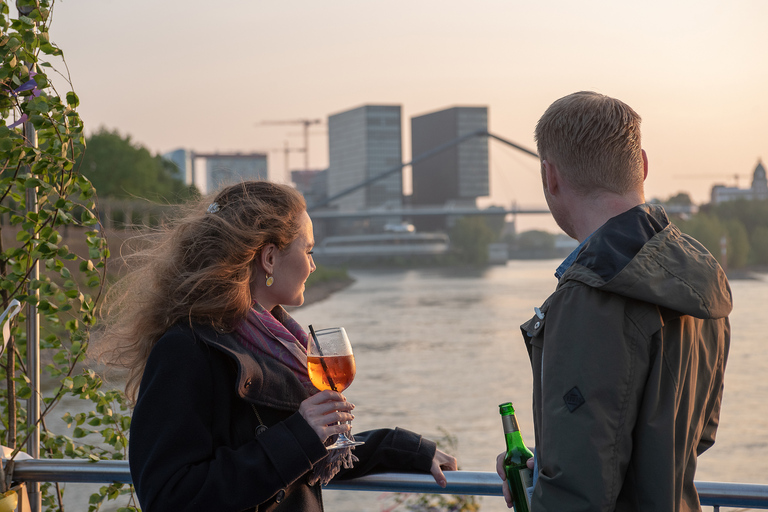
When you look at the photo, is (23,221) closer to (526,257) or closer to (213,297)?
(213,297)

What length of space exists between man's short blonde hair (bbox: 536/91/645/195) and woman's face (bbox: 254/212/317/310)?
0.44 meters

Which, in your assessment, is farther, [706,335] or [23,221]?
[23,221]

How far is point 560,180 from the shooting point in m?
1.04

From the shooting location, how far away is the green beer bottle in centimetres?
109

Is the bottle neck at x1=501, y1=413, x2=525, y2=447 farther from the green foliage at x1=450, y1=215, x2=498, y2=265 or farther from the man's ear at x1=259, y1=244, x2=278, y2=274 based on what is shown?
the green foliage at x1=450, y1=215, x2=498, y2=265

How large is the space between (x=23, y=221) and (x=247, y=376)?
2.77ft

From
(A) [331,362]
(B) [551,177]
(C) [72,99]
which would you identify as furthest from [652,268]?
(C) [72,99]

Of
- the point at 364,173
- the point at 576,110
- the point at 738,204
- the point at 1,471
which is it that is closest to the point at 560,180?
the point at 576,110

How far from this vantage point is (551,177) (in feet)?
3.44

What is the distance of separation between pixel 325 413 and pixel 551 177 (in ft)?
1.50

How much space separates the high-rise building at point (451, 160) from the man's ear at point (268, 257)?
6343 cm

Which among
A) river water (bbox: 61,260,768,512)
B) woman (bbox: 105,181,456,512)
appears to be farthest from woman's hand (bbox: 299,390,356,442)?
river water (bbox: 61,260,768,512)

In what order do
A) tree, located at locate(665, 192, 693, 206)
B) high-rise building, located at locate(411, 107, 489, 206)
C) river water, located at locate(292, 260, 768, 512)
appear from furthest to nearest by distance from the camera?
high-rise building, located at locate(411, 107, 489, 206) → tree, located at locate(665, 192, 693, 206) → river water, located at locate(292, 260, 768, 512)

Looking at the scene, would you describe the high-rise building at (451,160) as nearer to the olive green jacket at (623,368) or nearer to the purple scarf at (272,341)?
the purple scarf at (272,341)
